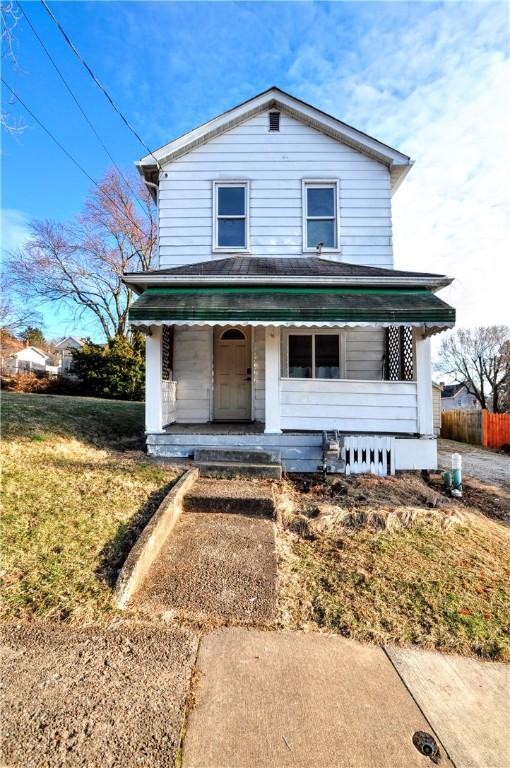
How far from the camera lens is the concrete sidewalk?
70.0 inches

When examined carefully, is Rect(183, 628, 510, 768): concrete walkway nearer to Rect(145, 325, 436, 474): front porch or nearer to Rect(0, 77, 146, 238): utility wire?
Rect(145, 325, 436, 474): front porch

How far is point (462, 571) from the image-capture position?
3.55 m

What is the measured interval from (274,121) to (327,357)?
18.9ft

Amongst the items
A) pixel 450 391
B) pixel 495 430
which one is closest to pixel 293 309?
pixel 495 430

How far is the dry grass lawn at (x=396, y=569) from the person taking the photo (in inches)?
108

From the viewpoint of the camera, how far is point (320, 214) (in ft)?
28.7

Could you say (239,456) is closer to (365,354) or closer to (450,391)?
(365,354)

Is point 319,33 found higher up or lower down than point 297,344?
higher up

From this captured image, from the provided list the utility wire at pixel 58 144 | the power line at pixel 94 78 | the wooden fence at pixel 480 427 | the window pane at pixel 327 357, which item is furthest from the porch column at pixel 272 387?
the wooden fence at pixel 480 427

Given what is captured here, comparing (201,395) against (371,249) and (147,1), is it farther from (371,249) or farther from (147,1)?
(147,1)

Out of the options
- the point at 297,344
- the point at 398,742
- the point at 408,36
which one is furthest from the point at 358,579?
the point at 408,36

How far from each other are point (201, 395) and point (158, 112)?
7.06 m

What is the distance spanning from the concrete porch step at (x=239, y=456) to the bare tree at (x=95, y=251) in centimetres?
2021

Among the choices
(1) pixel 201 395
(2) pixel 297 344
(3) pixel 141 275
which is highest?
(3) pixel 141 275
